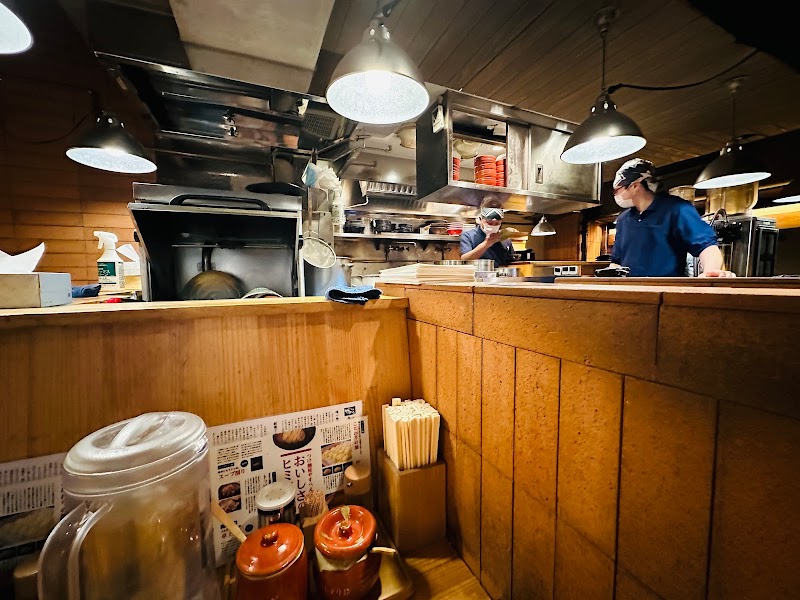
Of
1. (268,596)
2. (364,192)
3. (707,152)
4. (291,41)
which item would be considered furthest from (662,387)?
(707,152)

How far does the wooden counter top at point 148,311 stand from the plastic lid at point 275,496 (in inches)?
24.1

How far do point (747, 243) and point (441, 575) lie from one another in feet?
9.76

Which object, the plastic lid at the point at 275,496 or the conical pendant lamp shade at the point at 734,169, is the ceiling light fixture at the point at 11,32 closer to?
the plastic lid at the point at 275,496

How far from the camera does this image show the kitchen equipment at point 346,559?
907 millimetres

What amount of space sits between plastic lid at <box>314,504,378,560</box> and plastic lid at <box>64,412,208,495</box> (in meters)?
0.44

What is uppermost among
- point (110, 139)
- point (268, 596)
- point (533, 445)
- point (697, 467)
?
point (110, 139)

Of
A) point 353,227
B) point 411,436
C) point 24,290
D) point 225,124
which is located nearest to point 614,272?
point 411,436

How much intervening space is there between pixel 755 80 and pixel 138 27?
21.3ft

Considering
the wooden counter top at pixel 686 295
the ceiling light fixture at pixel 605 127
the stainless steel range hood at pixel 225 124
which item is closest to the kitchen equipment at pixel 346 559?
the wooden counter top at pixel 686 295

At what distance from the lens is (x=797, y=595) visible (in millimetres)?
434

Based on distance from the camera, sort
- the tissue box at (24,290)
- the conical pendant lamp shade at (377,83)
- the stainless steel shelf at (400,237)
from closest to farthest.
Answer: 1. the tissue box at (24,290)
2. the conical pendant lamp shade at (377,83)
3. the stainless steel shelf at (400,237)

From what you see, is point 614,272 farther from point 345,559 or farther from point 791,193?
point 791,193

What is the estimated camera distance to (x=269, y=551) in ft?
2.82

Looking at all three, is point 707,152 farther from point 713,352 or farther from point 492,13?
point 713,352
